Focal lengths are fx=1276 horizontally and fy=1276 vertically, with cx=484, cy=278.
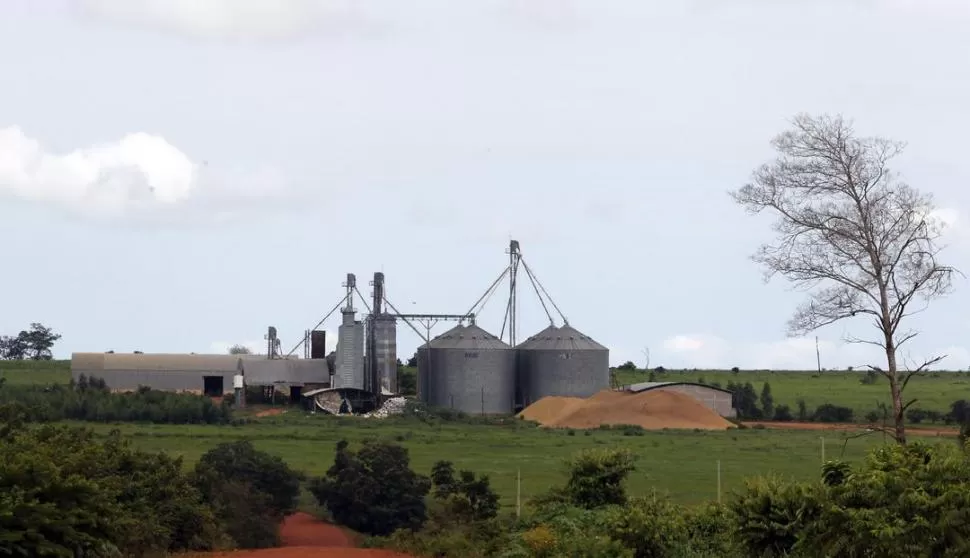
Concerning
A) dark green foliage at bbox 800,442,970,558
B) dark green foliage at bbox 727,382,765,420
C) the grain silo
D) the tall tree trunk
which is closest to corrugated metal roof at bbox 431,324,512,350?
the grain silo

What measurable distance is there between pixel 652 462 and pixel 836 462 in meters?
29.8

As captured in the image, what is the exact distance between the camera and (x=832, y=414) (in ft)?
265

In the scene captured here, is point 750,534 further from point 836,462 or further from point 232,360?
point 232,360

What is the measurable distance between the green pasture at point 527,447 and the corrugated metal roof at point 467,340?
443 inches

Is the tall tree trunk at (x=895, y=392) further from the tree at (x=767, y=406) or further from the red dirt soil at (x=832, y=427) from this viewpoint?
the tree at (x=767, y=406)

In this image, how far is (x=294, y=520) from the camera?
36031mm

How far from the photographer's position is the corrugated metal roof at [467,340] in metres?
87.9

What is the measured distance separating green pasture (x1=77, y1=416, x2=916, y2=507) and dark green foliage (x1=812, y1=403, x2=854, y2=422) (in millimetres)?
11266

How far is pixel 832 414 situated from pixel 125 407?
43171mm

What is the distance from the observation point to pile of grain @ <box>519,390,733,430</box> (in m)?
76.3

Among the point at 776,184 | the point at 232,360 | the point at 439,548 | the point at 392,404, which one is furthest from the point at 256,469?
the point at 232,360

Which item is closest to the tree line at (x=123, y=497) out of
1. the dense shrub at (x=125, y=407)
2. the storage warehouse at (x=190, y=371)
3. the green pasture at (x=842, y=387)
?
the dense shrub at (x=125, y=407)

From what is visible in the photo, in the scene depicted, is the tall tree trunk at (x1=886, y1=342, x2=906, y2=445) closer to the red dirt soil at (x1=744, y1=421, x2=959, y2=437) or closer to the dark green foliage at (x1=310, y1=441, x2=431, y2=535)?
the dark green foliage at (x1=310, y1=441, x2=431, y2=535)

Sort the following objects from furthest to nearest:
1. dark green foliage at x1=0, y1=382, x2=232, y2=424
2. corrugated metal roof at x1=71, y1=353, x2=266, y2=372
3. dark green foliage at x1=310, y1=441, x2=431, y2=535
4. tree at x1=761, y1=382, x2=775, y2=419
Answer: corrugated metal roof at x1=71, y1=353, x2=266, y2=372 → tree at x1=761, y1=382, x2=775, y2=419 → dark green foliage at x1=0, y1=382, x2=232, y2=424 → dark green foliage at x1=310, y1=441, x2=431, y2=535
